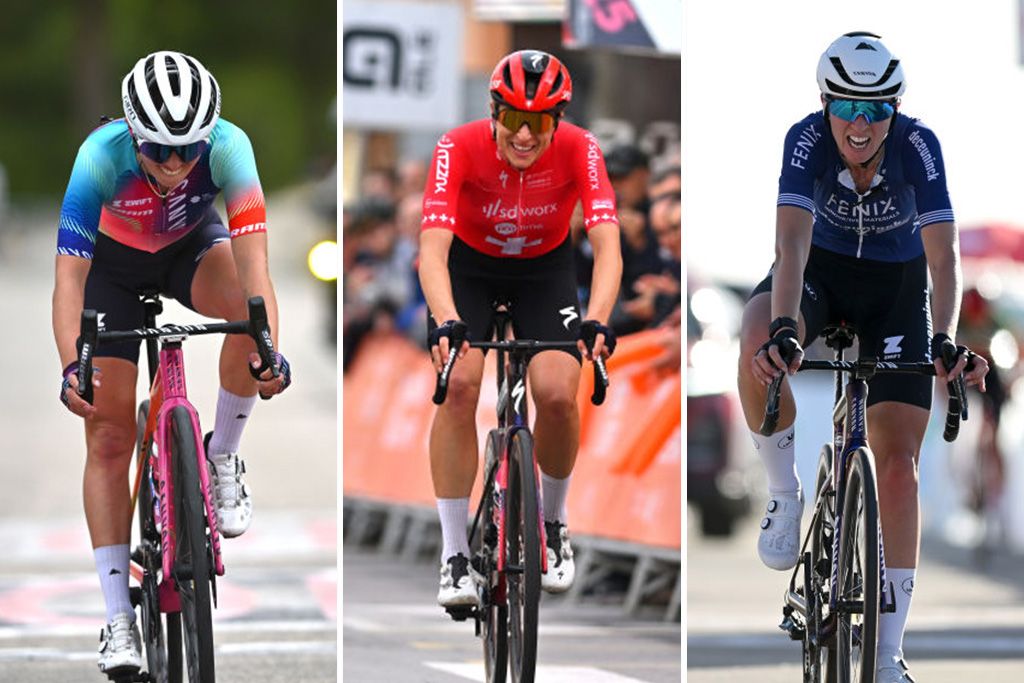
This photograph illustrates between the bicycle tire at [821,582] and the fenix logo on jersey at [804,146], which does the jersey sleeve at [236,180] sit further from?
the bicycle tire at [821,582]

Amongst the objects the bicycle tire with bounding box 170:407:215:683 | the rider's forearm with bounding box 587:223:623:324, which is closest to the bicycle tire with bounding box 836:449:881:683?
the rider's forearm with bounding box 587:223:623:324

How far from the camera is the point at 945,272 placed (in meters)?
7.34

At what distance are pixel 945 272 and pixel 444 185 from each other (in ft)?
6.13

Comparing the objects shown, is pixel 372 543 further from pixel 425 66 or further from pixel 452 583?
pixel 452 583

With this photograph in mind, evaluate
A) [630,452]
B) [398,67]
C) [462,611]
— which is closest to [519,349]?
[462,611]

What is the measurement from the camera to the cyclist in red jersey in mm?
7676

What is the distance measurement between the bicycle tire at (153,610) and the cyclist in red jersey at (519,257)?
1.04 metres

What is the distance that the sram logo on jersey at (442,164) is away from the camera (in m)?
7.82

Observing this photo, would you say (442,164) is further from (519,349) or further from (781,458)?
(781,458)

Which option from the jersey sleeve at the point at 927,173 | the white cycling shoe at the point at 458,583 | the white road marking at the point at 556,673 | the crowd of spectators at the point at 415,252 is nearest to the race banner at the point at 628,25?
the crowd of spectators at the point at 415,252

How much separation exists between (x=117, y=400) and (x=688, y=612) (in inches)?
258

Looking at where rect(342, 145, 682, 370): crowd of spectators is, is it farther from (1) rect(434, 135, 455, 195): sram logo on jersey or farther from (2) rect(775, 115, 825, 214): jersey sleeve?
(2) rect(775, 115, 825, 214): jersey sleeve

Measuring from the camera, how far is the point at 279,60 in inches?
3812

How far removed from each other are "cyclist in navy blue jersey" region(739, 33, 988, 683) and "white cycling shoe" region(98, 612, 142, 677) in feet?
7.78
